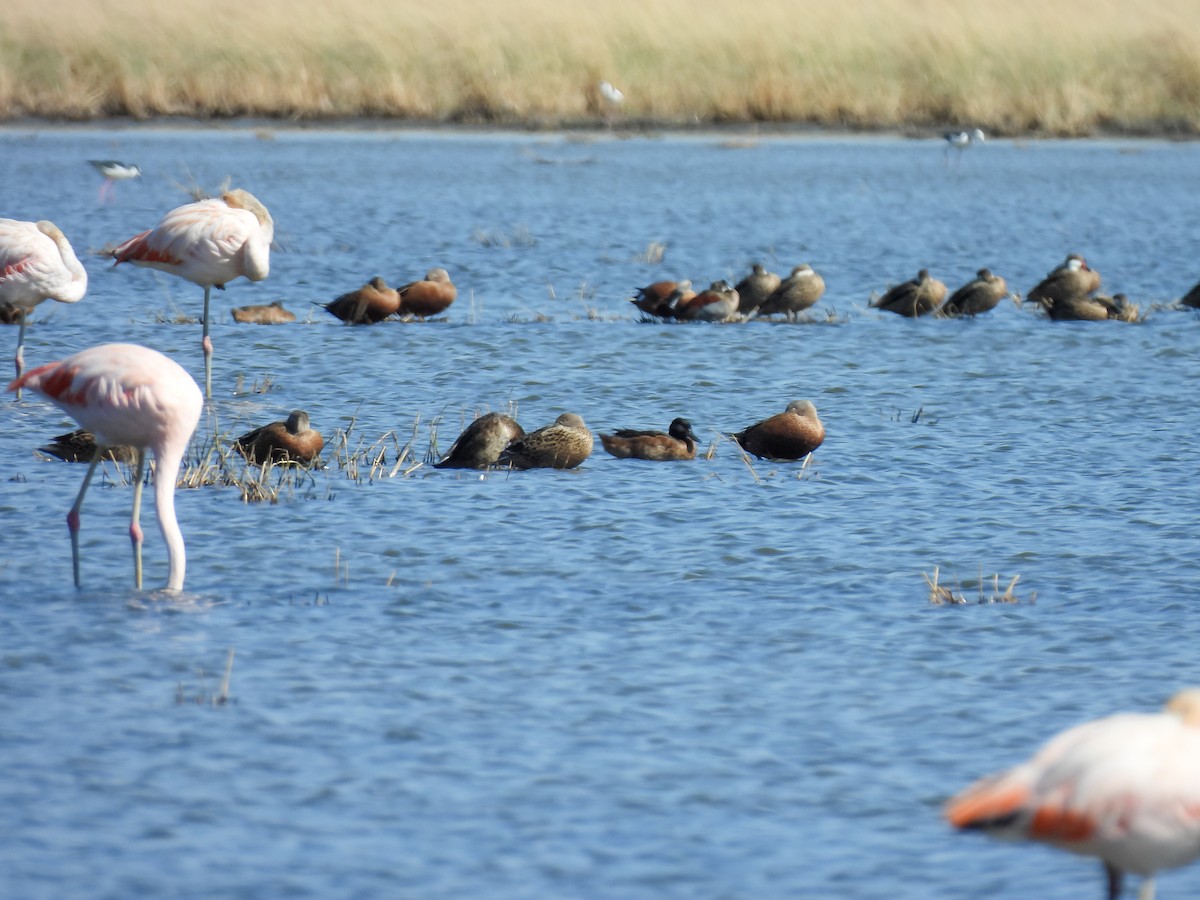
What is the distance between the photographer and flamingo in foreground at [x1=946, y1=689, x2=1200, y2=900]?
4.24m

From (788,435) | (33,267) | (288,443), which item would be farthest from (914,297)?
(288,443)

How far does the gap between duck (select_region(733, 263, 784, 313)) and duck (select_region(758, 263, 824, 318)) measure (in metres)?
0.26

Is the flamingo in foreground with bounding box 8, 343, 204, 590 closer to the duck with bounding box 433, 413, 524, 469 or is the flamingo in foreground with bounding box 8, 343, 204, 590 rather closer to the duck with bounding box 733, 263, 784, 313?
the duck with bounding box 433, 413, 524, 469

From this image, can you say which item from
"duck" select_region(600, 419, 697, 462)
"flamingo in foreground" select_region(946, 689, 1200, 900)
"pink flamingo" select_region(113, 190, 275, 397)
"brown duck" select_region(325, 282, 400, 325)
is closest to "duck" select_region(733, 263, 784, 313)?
"brown duck" select_region(325, 282, 400, 325)

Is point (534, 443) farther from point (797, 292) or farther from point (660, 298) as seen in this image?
point (660, 298)

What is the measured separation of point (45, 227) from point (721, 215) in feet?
53.6

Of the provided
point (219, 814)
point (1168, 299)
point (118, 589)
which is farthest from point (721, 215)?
point (219, 814)

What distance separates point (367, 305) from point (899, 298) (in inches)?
205

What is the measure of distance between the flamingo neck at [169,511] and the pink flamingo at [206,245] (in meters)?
5.09

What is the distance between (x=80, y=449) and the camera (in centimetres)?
1103

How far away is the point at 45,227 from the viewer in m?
13.8

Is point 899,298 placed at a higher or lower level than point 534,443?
higher

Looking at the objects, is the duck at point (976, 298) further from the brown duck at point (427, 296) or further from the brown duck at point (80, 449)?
the brown duck at point (80, 449)

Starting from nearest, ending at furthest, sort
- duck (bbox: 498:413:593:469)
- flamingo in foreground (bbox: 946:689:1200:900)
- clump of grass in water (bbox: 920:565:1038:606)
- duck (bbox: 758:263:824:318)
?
flamingo in foreground (bbox: 946:689:1200:900) → clump of grass in water (bbox: 920:565:1038:606) → duck (bbox: 498:413:593:469) → duck (bbox: 758:263:824:318)
